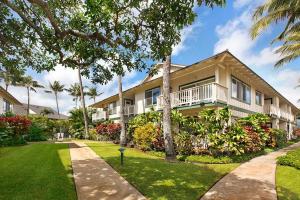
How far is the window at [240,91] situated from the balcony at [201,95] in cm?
213

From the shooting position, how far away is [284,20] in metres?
17.1

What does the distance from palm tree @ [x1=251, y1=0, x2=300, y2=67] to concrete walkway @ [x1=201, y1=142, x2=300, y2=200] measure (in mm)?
9408

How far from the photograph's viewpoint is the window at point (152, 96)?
24969 mm

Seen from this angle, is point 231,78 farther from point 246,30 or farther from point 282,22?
point 282,22

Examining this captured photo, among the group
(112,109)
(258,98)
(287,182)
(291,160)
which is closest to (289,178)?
(287,182)

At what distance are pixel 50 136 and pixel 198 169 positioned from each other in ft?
96.9

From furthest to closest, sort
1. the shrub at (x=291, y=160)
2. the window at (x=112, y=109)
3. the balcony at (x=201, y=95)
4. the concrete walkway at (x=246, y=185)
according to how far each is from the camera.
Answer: the window at (x=112, y=109) < the balcony at (x=201, y=95) < the shrub at (x=291, y=160) < the concrete walkway at (x=246, y=185)

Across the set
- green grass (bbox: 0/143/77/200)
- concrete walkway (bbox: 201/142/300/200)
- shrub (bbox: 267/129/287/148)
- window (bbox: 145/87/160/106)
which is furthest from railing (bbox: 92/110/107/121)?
concrete walkway (bbox: 201/142/300/200)

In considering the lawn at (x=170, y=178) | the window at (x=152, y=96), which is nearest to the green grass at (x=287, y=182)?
the lawn at (x=170, y=178)

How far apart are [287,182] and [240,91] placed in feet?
38.5

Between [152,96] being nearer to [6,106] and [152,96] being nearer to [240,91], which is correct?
[240,91]

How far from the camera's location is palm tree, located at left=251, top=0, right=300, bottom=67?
15.7 metres

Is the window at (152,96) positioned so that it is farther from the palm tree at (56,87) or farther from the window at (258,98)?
the palm tree at (56,87)

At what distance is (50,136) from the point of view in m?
36.1
